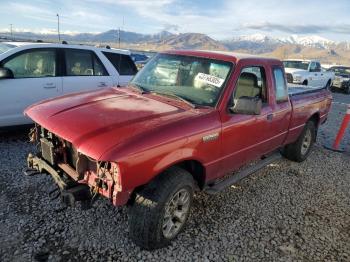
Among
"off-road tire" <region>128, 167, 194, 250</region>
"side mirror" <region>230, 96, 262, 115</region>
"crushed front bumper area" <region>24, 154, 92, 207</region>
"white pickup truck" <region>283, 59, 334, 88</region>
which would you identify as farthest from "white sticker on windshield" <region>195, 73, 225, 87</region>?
"white pickup truck" <region>283, 59, 334, 88</region>

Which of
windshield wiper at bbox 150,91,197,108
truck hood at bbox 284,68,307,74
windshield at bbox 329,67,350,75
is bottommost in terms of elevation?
windshield at bbox 329,67,350,75

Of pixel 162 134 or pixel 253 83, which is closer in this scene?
pixel 162 134

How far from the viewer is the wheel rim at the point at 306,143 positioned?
618 cm

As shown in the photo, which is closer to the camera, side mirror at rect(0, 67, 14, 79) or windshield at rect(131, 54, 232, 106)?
windshield at rect(131, 54, 232, 106)

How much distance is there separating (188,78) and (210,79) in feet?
0.99

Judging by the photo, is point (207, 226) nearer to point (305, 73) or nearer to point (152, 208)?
point (152, 208)

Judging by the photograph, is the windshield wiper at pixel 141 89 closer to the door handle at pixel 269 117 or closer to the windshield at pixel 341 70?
the door handle at pixel 269 117

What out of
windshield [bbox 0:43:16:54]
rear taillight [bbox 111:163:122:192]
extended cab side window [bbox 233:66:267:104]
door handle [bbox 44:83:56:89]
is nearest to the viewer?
rear taillight [bbox 111:163:122:192]

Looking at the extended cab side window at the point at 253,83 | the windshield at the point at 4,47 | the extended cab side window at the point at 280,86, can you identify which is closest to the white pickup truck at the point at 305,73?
the extended cab side window at the point at 280,86

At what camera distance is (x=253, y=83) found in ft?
14.8

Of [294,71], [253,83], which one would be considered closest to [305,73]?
[294,71]

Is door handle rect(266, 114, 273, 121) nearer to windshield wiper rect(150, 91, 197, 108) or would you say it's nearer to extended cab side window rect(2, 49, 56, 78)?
windshield wiper rect(150, 91, 197, 108)

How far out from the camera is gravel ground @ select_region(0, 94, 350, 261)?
10.7 ft

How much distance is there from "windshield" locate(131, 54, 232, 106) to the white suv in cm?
238
